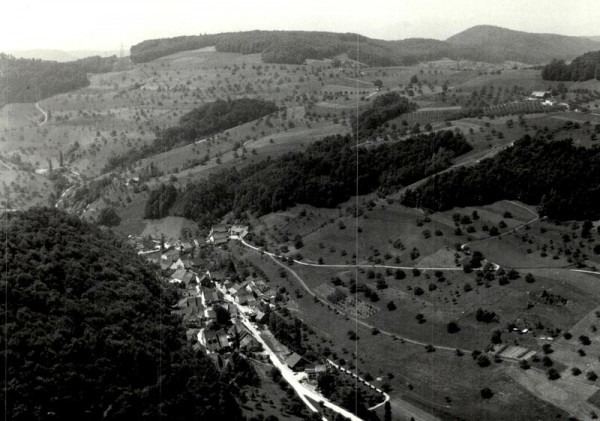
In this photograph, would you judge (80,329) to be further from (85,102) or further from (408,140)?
(85,102)

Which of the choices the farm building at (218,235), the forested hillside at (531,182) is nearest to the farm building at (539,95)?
the forested hillside at (531,182)

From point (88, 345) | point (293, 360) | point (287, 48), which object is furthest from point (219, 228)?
point (287, 48)

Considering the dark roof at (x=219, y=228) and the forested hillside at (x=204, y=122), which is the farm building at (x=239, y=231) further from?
the forested hillside at (x=204, y=122)

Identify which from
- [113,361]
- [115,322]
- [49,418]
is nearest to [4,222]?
[115,322]

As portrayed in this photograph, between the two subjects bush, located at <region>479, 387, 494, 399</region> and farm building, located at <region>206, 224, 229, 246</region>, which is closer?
bush, located at <region>479, 387, 494, 399</region>

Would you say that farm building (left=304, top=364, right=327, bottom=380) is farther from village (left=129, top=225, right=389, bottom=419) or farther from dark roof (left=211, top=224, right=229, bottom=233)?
dark roof (left=211, top=224, right=229, bottom=233)

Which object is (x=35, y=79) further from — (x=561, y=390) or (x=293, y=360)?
(x=561, y=390)

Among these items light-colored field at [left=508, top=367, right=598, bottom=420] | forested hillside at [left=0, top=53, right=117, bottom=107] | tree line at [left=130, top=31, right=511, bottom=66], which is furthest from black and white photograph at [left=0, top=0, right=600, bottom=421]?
tree line at [left=130, top=31, right=511, bottom=66]
